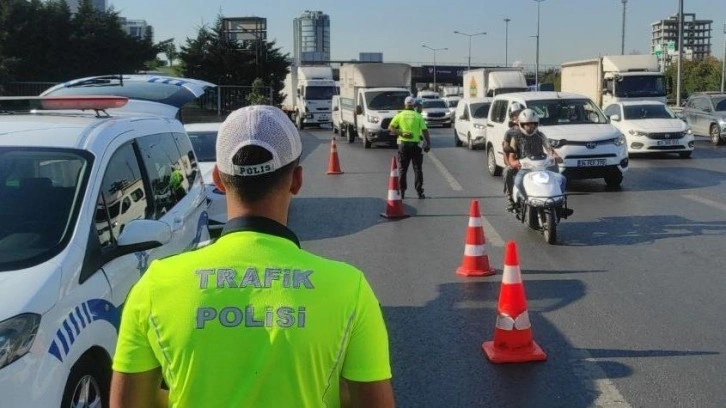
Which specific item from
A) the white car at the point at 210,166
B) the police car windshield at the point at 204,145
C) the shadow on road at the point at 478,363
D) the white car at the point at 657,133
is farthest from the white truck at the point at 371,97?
the shadow on road at the point at 478,363

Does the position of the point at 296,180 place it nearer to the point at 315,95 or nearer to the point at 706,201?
the point at 706,201

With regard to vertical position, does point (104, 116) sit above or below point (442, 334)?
above

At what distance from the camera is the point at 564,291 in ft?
25.9

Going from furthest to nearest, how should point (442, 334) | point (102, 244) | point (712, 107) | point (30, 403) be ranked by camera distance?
1. point (712, 107)
2. point (442, 334)
3. point (102, 244)
4. point (30, 403)

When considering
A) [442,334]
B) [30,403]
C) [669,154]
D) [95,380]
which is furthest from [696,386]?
[669,154]

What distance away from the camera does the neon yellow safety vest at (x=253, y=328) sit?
1752 mm

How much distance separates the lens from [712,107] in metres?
27.6

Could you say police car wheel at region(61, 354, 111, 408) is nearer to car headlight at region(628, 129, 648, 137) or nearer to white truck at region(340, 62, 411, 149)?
car headlight at region(628, 129, 648, 137)

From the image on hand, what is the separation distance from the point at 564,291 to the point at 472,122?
61.1 ft

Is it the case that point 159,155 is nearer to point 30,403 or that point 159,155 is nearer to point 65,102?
point 65,102

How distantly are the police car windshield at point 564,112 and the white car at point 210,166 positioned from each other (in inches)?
262

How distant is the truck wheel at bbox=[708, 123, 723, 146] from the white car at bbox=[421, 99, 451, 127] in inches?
740

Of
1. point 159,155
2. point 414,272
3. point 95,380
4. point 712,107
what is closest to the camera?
point 95,380

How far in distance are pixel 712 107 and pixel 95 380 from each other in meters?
27.4
